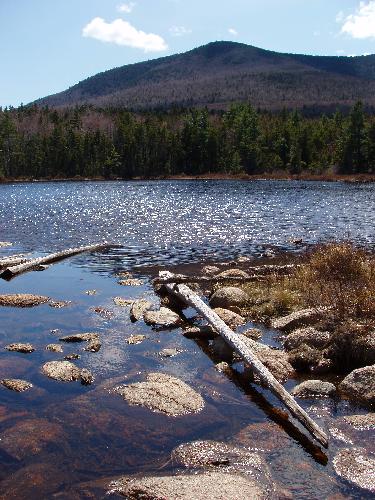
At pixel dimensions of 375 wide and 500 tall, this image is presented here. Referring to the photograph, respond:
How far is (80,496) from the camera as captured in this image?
708 centimetres

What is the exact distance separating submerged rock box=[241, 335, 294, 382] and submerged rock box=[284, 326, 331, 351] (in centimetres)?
62

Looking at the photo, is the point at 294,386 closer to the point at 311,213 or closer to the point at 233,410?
the point at 233,410

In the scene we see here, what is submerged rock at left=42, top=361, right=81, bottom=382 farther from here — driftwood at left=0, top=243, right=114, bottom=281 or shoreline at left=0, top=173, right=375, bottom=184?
shoreline at left=0, top=173, right=375, bottom=184

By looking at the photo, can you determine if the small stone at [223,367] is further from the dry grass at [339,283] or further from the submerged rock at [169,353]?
the dry grass at [339,283]

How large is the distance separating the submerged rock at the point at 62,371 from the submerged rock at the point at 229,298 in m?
6.30

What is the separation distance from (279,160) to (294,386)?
12448cm

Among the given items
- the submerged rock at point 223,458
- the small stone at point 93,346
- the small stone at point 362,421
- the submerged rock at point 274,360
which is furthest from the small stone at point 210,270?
the submerged rock at point 223,458

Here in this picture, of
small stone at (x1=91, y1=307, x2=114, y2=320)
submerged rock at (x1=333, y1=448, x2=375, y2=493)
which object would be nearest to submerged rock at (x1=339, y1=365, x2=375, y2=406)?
submerged rock at (x1=333, y1=448, x2=375, y2=493)

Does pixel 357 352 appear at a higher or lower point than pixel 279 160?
lower

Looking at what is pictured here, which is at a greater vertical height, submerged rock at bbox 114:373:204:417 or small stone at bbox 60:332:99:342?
small stone at bbox 60:332:99:342

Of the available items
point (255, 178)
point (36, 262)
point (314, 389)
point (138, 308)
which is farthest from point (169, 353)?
point (255, 178)

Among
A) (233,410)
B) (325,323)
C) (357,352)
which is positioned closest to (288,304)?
(325,323)

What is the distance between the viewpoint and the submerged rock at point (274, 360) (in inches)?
436

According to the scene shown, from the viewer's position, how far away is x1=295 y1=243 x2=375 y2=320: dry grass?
1346 centimetres
